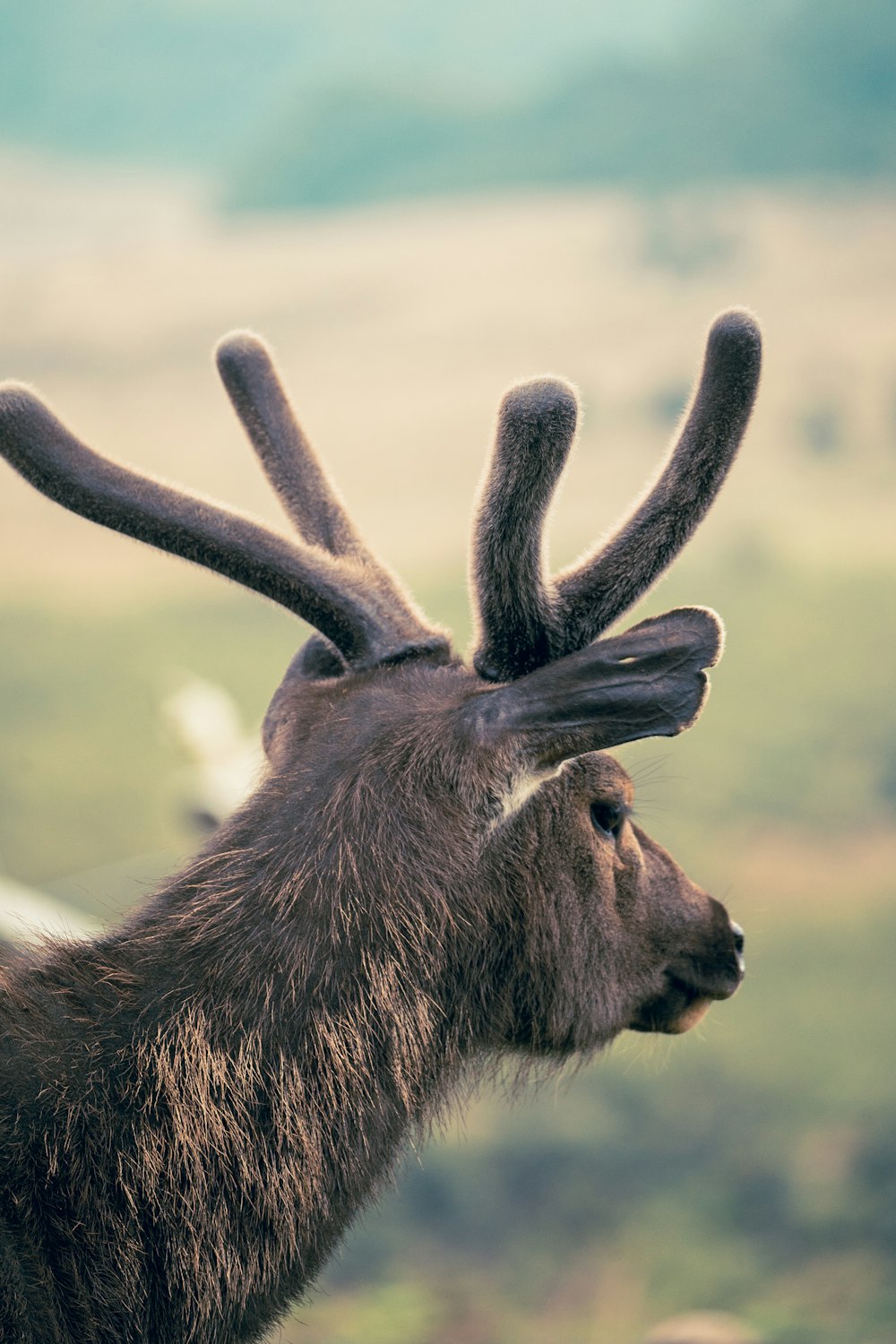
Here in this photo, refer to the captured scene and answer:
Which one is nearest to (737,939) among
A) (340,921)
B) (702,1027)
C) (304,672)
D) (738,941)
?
(738,941)

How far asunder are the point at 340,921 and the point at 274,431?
1.04m

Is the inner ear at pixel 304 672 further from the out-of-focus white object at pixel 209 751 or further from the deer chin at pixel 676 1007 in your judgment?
the out-of-focus white object at pixel 209 751

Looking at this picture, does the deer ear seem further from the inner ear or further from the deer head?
the inner ear

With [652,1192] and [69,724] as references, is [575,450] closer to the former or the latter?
[652,1192]

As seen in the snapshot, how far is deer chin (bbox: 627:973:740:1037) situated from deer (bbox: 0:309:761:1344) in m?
0.13

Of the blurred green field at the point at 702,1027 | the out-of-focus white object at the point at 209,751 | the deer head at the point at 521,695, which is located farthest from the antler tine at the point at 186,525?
the blurred green field at the point at 702,1027

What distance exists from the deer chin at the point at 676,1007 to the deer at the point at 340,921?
126 mm

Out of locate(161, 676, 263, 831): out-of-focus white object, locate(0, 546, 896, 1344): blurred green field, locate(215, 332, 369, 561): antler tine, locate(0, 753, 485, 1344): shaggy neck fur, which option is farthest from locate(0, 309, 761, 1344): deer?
locate(0, 546, 896, 1344): blurred green field

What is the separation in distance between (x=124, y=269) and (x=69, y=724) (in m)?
2.86

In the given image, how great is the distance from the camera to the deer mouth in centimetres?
222

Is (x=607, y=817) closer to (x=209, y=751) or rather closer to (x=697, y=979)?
(x=697, y=979)

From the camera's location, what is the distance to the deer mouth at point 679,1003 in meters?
2.22

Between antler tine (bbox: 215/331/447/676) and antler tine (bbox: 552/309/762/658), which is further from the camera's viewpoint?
antler tine (bbox: 215/331/447/676)

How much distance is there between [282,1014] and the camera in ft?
5.86
